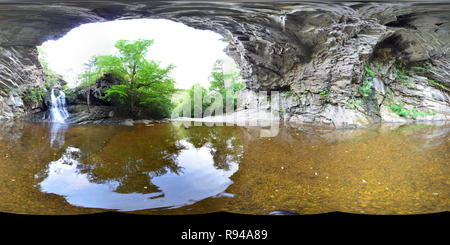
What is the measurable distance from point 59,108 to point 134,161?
6.10 feet

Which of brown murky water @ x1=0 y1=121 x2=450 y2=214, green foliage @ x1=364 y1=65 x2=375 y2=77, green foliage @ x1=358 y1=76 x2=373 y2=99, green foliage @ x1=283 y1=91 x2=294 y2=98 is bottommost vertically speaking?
brown murky water @ x1=0 y1=121 x2=450 y2=214

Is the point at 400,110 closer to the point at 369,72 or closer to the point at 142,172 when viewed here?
the point at 369,72

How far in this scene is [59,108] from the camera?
2.06 m

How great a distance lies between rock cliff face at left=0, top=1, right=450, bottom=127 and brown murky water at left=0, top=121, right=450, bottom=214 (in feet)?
2.31

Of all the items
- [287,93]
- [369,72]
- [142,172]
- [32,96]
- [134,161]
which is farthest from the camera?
[287,93]

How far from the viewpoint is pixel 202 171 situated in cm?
110

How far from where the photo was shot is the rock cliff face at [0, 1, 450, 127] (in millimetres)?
950

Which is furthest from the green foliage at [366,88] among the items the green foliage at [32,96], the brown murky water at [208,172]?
the green foliage at [32,96]

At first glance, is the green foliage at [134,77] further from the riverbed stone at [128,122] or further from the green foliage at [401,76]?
the green foliage at [401,76]

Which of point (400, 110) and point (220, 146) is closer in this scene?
point (220, 146)

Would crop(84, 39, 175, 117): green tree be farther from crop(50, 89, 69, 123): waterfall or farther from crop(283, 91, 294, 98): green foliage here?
crop(283, 91, 294, 98): green foliage

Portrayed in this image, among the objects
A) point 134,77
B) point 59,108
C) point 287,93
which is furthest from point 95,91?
point 287,93

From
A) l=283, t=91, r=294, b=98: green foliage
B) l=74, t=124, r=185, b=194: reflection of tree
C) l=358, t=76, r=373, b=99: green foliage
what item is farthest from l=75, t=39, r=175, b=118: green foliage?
l=283, t=91, r=294, b=98: green foliage

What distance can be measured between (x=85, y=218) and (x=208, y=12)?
1.21 m
